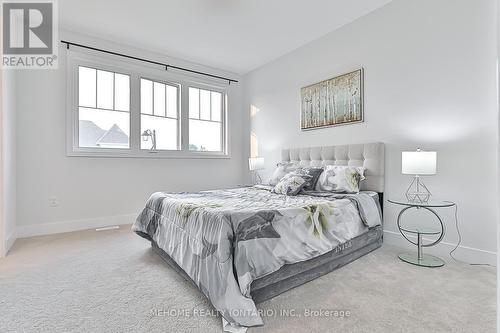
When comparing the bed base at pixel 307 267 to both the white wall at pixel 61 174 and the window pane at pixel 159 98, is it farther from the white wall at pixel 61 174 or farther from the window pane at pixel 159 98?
the window pane at pixel 159 98

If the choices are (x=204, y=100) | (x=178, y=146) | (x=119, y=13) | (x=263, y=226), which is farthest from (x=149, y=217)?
(x=204, y=100)

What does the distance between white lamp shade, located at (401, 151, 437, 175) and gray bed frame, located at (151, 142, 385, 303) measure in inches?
23.6

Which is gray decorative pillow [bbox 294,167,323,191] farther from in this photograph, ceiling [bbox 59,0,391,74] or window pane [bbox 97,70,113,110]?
window pane [bbox 97,70,113,110]

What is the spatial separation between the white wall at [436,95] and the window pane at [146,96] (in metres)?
2.77

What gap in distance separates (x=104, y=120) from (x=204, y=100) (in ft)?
5.77

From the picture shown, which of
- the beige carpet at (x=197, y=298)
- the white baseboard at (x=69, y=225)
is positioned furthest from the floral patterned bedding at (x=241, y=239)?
the white baseboard at (x=69, y=225)

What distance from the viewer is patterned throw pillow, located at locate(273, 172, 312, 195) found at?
9.00ft

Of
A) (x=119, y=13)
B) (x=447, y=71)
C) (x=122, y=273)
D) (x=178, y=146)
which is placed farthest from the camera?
(x=178, y=146)

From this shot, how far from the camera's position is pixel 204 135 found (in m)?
4.69

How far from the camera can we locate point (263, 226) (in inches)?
63.9

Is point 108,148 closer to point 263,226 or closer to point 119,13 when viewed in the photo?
point 119,13

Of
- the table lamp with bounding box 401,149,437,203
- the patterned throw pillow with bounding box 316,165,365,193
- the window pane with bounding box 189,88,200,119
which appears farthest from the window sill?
the table lamp with bounding box 401,149,437,203

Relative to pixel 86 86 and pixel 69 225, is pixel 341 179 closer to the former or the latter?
pixel 69 225

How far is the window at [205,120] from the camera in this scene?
14.9ft
